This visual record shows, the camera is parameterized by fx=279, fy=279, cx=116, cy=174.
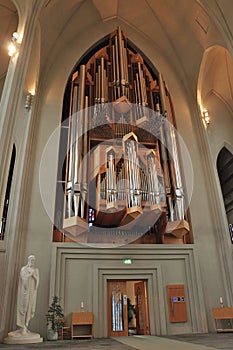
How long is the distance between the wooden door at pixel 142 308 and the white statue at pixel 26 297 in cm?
298

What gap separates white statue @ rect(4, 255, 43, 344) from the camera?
5.30 metres

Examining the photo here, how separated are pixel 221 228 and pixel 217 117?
4.64 m

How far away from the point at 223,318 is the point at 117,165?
4.70m

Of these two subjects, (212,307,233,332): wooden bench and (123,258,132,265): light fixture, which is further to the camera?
(123,258,132,265): light fixture

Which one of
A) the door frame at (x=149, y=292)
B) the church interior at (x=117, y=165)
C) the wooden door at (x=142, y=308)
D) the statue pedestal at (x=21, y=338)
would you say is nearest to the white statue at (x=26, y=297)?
the statue pedestal at (x=21, y=338)

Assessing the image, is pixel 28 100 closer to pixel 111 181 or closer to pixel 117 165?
pixel 117 165

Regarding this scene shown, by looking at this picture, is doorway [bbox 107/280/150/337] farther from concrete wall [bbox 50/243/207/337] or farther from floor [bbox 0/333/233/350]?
floor [bbox 0/333/233/350]

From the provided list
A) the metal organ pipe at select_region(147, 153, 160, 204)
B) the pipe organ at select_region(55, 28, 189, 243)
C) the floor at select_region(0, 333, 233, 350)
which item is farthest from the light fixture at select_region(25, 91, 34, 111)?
the floor at select_region(0, 333, 233, 350)

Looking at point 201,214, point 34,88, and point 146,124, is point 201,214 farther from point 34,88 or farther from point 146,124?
point 34,88

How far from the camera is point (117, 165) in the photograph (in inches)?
313

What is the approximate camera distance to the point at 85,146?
26.0 feet

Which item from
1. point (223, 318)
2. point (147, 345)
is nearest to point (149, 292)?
point (223, 318)

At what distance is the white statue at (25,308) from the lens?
530cm

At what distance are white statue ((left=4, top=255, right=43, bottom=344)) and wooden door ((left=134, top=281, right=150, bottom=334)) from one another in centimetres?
279
